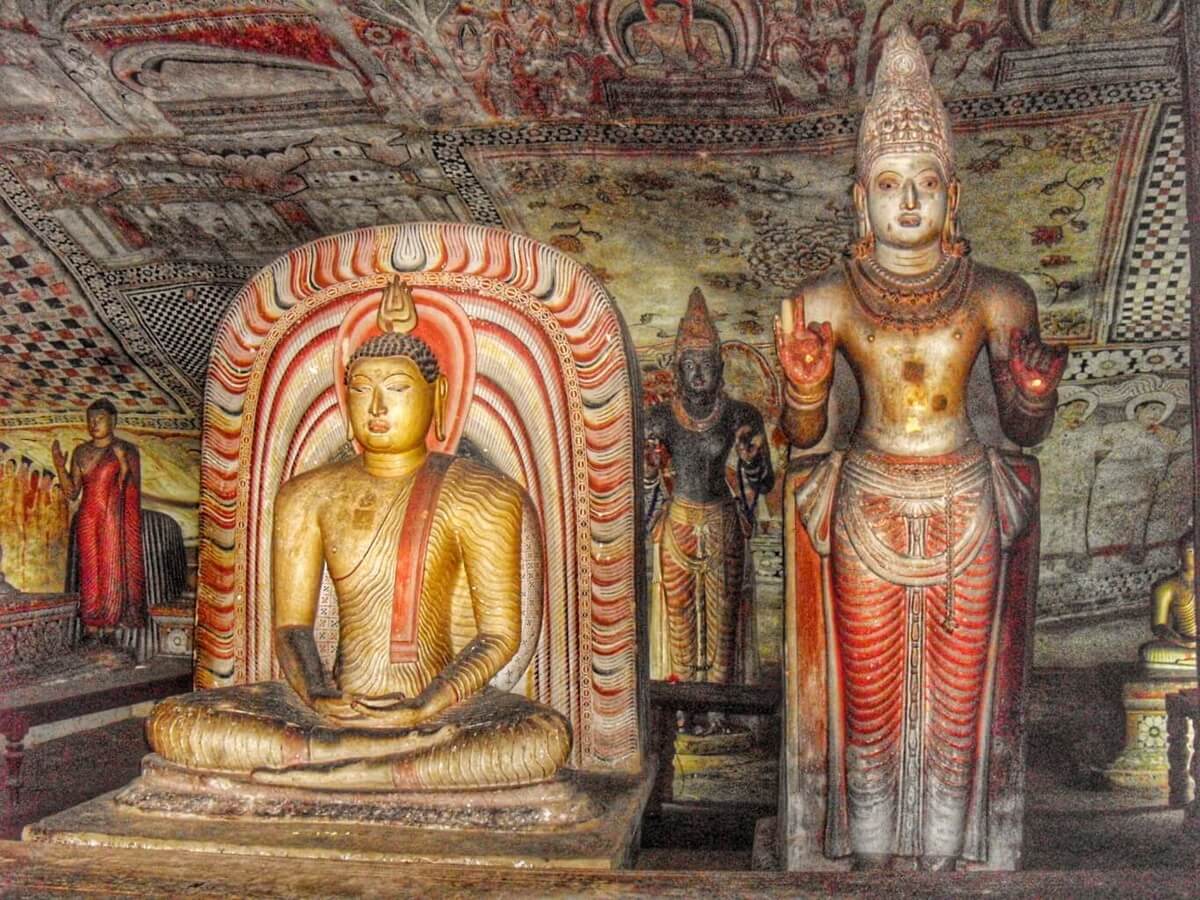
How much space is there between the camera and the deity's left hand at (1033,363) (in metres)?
3.92

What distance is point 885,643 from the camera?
12.9 ft

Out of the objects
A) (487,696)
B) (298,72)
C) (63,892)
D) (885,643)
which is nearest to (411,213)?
(298,72)

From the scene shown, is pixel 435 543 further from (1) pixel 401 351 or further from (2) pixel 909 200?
(2) pixel 909 200

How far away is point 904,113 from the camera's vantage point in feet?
13.2

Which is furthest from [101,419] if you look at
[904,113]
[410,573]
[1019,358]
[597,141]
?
[1019,358]

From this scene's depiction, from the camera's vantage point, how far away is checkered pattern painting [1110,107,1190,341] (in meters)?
6.32

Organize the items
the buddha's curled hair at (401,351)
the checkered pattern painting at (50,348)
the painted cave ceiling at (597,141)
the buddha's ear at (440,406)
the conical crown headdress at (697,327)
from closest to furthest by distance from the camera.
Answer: the buddha's curled hair at (401,351) → the buddha's ear at (440,406) → the painted cave ceiling at (597,141) → the conical crown headdress at (697,327) → the checkered pattern painting at (50,348)

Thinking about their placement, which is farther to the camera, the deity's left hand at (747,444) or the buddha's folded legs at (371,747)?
the deity's left hand at (747,444)

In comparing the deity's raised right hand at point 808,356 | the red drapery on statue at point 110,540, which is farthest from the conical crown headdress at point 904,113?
the red drapery on statue at point 110,540

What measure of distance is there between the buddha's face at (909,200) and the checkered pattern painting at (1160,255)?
2.80 metres

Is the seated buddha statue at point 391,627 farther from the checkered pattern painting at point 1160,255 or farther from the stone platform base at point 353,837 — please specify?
the checkered pattern painting at point 1160,255

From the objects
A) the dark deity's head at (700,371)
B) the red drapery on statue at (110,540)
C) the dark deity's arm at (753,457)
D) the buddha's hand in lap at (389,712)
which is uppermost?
the dark deity's head at (700,371)

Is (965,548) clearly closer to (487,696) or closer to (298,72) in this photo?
(487,696)

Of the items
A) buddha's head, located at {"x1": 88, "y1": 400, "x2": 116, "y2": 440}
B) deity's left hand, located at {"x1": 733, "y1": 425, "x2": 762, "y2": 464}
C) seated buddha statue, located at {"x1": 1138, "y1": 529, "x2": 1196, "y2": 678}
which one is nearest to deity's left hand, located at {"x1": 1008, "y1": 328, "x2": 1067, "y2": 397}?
seated buddha statue, located at {"x1": 1138, "y1": 529, "x2": 1196, "y2": 678}
